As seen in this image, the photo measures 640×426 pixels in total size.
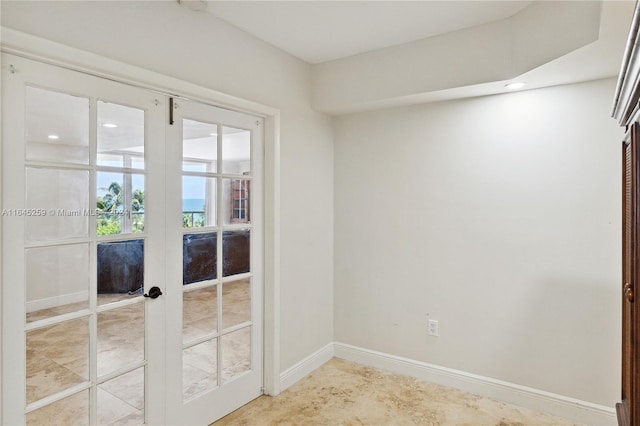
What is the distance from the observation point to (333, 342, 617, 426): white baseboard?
238cm

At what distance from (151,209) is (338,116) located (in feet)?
6.27

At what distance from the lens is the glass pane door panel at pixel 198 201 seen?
2.27 meters

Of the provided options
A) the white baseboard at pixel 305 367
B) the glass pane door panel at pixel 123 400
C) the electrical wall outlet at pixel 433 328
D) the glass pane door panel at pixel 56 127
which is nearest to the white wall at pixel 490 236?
the electrical wall outlet at pixel 433 328

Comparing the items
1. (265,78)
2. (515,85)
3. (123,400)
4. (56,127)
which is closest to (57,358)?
(123,400)

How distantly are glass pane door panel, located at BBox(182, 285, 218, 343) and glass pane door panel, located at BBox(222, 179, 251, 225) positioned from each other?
1.58 ft

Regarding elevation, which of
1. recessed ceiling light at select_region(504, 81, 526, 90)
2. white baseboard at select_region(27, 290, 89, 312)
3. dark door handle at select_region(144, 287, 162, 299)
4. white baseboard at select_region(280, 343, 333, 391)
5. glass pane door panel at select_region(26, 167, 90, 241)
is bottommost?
white baseboard at select_region(280, 343, 333, 391)

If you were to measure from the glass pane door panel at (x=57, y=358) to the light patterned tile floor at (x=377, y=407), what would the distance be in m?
1.00

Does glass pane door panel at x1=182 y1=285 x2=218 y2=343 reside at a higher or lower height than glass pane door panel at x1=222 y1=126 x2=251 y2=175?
lower

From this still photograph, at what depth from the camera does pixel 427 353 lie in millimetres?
2994

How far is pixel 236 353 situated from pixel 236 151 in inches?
55.8

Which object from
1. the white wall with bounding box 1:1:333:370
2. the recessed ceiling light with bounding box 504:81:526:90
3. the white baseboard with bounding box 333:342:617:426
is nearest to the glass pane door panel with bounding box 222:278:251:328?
the white wall with bounding box 1:1:333:370

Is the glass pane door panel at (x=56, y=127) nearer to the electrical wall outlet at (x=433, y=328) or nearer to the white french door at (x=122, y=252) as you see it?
the white french door at (x=122, y=252)

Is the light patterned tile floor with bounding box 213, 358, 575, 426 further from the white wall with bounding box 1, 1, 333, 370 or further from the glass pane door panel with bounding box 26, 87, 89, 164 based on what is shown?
the glass pane door panel with bounding box 26, 87, 89, 164

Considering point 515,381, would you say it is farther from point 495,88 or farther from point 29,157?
point 29,157
